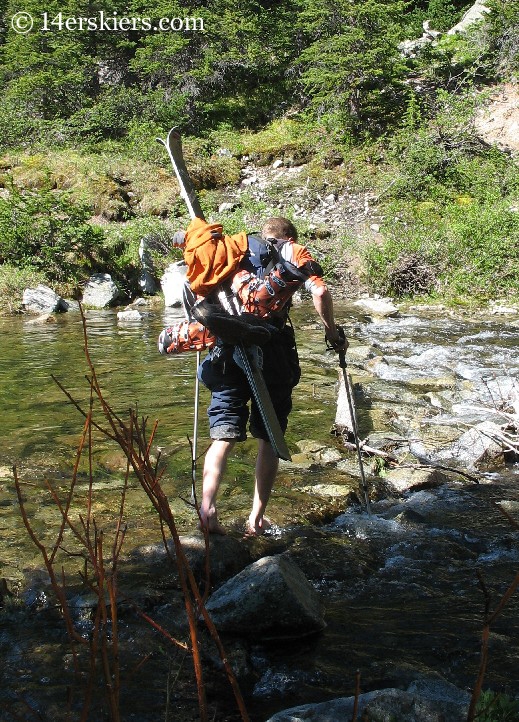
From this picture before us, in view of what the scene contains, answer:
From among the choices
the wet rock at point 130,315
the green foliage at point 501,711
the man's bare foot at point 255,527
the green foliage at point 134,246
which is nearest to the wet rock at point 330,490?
the man's bare foot at point 255,527

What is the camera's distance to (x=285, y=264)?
3588 mm

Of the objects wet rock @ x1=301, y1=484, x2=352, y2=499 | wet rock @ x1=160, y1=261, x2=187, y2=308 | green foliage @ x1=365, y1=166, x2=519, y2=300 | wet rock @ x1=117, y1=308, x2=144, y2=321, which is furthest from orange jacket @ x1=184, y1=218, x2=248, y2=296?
wet rock @ x1=160, y1=261, x2=187, y2=308

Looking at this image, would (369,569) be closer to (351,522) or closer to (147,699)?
(351,522)

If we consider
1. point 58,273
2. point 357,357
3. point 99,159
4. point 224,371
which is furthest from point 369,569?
point 99,159

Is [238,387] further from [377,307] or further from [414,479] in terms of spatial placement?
[377,307]

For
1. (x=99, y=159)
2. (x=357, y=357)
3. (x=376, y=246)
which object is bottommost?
(x=357, y=357)

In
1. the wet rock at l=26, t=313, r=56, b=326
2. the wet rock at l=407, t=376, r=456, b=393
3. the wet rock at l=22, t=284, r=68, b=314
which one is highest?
the wet rock at l=22, t=284, r=68, b=314

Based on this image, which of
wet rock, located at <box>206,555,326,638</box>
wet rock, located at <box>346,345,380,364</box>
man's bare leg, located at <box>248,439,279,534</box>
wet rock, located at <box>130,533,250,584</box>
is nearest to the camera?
wet rock, located at <box>206,555,326,638</box>

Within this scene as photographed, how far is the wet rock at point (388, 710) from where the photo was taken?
202cm

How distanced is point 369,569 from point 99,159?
20.0 meters

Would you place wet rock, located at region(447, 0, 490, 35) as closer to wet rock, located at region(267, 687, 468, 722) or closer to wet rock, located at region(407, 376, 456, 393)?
wet rock, located at region(407, 376, 456, 393)

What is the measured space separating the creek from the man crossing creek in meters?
0.63

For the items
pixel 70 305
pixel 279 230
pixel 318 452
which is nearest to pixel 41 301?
pixel 70 305

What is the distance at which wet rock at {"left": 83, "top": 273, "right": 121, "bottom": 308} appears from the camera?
1547cm
